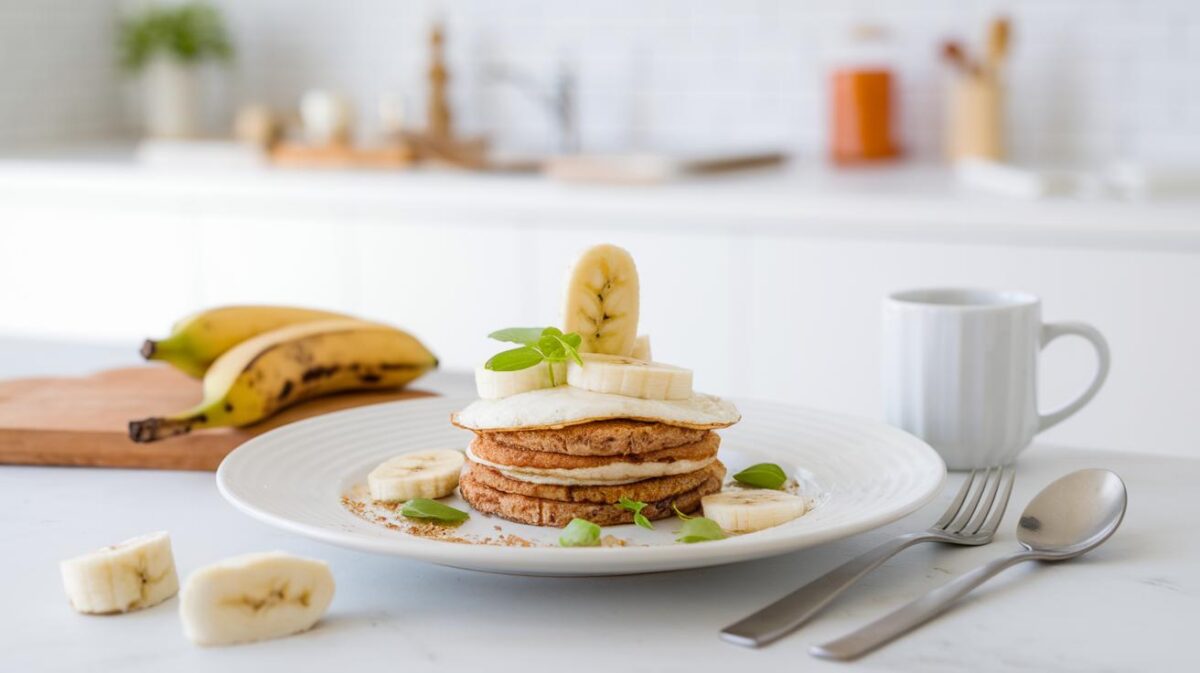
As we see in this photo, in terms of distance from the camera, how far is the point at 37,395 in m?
1.42

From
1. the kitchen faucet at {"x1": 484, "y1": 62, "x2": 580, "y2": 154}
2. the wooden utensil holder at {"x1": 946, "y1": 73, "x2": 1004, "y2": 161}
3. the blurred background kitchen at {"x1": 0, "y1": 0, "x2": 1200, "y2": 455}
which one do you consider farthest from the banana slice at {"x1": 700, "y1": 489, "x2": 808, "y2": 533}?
the kitchen faucet at {"x1": 484, "y1": 62, "x2": 580, "y2": 154}

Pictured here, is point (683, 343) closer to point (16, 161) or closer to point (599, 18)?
point (599, 18)

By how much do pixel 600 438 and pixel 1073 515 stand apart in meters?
0.33

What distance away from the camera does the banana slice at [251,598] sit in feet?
2.68

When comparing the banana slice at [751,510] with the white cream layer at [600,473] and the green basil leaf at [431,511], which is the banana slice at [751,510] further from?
the green basil leaf at [431,511]

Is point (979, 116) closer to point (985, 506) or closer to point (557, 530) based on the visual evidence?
point (985, 506)

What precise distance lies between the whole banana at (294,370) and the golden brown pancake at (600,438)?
374mm

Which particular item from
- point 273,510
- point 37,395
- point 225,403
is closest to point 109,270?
point 37,395

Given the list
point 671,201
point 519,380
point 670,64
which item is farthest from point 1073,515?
point 670,64

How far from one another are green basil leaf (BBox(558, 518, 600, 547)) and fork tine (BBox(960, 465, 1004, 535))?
0.27 m

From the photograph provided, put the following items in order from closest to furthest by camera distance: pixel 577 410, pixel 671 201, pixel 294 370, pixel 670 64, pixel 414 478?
pixel 577 410, pixel 414 478, pixel 294 370, pixel 671 201, pixel 670 64

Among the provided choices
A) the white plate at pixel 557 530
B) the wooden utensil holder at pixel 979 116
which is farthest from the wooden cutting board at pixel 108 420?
the wooden utensil holder at pixel 979 116

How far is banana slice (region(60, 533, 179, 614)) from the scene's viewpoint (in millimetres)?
869

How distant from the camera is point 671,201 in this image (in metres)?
2.78
